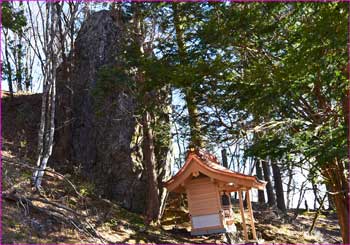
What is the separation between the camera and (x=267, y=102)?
560 cm

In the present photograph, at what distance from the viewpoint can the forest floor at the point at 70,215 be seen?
6.45 meters

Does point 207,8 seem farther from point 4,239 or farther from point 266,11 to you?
point 4,239

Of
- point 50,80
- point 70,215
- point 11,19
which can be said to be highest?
point 11,19

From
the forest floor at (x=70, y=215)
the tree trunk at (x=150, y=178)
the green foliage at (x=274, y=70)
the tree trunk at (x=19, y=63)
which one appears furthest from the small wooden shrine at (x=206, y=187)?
the tree trunk at (x=19, y=63)

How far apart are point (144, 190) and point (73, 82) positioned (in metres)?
4.36

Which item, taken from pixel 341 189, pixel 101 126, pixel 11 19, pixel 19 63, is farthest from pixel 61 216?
pixel 19 63

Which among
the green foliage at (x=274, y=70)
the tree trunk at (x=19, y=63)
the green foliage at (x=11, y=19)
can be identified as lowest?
the green foliage at (x=274, y=70)

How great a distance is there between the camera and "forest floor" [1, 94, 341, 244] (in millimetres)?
6453

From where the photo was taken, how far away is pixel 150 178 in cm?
905

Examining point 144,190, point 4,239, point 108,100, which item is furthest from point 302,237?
point 4,239

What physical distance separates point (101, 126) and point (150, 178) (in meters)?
2.56

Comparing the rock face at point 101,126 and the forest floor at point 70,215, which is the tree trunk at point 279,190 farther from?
the rock face at point 101,126

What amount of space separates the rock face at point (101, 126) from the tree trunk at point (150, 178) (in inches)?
18.7

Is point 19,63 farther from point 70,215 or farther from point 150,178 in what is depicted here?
point 70,215
